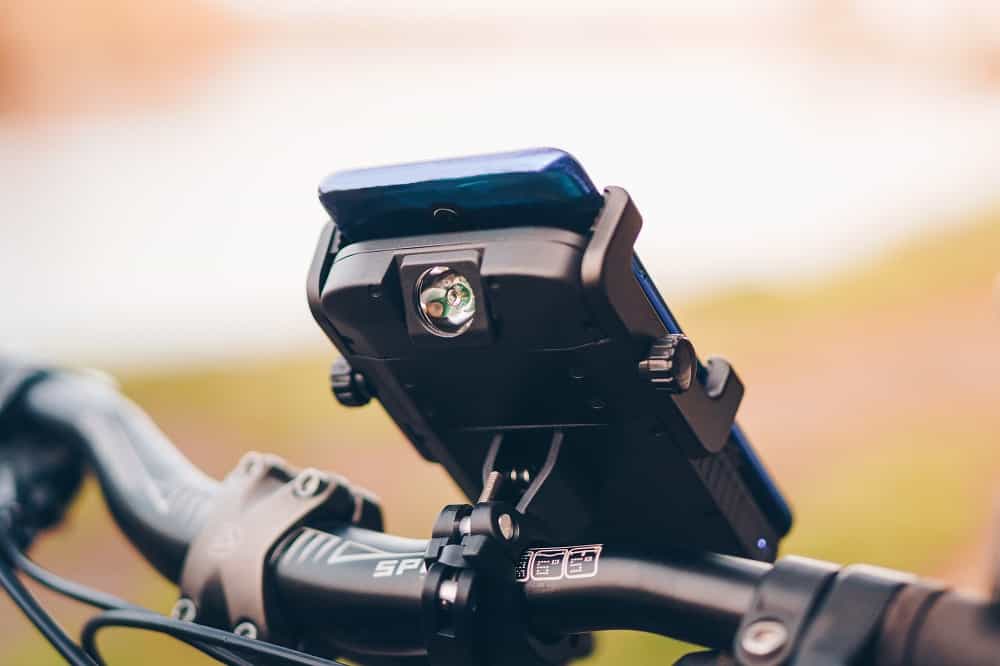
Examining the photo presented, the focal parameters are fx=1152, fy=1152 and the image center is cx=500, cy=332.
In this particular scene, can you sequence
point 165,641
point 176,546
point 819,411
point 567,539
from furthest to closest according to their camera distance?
point 819,411 < point 165,641 < point 176,546 < point 567,539

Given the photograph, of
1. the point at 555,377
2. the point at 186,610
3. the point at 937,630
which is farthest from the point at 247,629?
the point at 937,630

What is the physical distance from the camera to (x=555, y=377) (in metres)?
0.63

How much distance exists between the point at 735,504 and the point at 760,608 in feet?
0.58

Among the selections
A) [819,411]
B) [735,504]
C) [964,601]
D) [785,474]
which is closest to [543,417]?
[735,504]

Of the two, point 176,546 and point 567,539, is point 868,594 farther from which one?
point 176,546

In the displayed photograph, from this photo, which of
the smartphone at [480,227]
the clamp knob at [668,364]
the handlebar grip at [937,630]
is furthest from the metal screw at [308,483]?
the handlebar grip at [937,630]

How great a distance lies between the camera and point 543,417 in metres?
0.67

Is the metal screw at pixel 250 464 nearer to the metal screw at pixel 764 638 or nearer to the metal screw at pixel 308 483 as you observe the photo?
the metal screw at pixel 308 483

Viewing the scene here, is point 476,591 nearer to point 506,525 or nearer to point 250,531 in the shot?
point 506,525

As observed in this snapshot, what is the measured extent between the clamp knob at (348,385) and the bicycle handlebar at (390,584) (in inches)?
3.6

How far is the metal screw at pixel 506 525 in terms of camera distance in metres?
0.62

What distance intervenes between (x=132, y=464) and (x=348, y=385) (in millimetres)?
277

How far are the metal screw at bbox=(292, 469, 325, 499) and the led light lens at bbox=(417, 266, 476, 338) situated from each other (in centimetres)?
20

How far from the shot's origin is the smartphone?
22.7 inches
